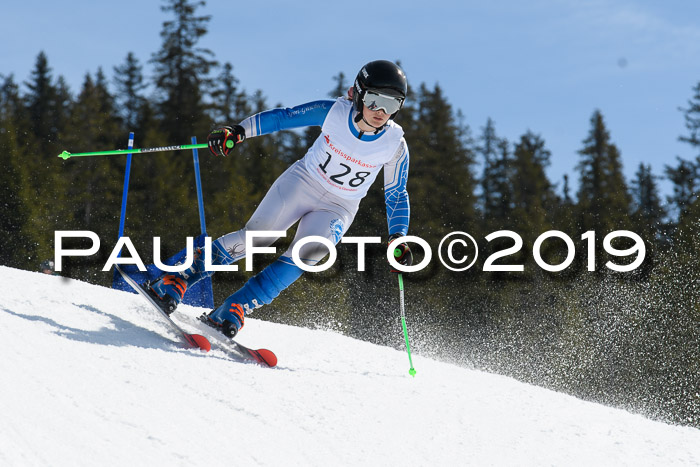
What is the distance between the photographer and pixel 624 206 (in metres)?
32.6

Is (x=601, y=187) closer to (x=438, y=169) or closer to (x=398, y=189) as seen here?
(x=438, y=169)

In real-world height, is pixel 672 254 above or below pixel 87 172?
below

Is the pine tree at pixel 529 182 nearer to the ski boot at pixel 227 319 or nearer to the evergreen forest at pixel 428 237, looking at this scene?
the evergreen forest at pixel 428 237

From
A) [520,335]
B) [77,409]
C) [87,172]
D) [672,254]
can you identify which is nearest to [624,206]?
[672,254]

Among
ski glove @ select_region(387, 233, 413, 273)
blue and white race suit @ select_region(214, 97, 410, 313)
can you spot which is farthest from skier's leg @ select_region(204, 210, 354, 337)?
ski glove @ select_region(387, 233, 413, 273)

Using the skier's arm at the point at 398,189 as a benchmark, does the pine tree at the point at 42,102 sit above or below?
above

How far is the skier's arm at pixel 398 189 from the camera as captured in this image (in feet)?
16.1

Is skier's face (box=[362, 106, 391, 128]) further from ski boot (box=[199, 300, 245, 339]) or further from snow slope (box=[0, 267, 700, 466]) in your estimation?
snow slope (box=[0, 267, 700, 466])

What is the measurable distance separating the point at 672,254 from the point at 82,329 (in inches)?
1077

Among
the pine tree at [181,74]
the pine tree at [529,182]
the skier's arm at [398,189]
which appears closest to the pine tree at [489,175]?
the pine tree at [529,182]

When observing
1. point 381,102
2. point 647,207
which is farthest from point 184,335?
point 647,207

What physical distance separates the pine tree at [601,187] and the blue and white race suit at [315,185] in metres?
28.9

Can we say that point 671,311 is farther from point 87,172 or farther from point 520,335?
point 87,172

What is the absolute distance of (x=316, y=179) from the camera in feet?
15.6
